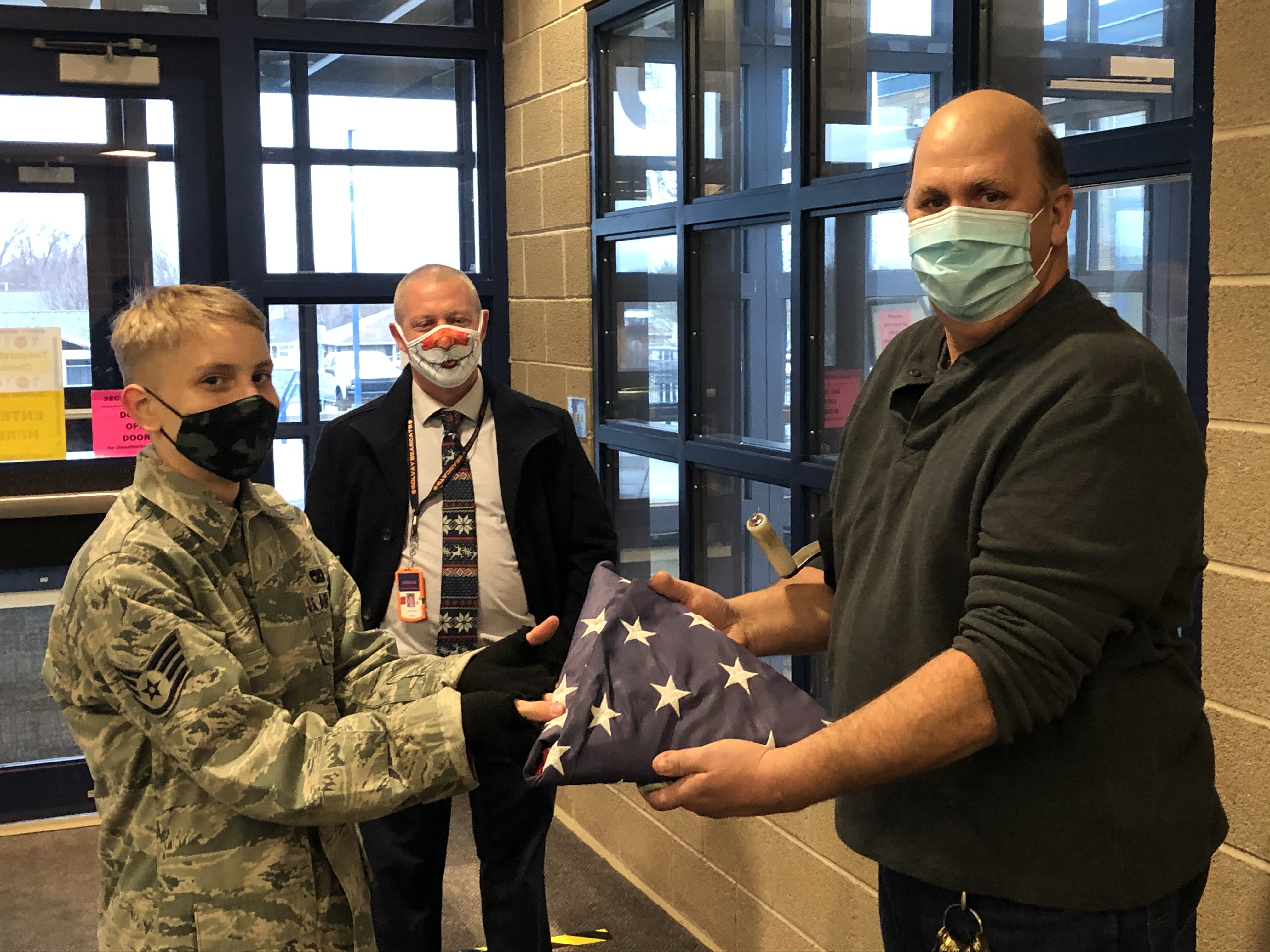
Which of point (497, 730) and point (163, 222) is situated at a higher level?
point (163, 222)

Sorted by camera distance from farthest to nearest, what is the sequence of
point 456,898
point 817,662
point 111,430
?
point 111,430
point 456,898
point 817,662

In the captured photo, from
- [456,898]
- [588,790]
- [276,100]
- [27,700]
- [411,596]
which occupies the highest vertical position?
[276,100]

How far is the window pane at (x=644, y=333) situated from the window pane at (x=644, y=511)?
0.42ft

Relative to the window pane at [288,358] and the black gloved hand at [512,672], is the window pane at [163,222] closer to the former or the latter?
the window pane at [288,358]

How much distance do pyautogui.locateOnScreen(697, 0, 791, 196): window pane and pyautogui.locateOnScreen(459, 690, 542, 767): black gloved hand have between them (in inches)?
65.1

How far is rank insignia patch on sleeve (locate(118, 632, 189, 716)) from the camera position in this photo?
4.81 feet

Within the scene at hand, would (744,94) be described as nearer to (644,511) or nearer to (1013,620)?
(644,511)

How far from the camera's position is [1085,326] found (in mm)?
1411

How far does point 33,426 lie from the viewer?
4.05 m

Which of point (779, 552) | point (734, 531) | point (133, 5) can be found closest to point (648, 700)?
point (779, 552)

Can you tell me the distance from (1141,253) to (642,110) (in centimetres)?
191

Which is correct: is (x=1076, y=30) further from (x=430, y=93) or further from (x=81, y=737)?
(x=430, y=93)

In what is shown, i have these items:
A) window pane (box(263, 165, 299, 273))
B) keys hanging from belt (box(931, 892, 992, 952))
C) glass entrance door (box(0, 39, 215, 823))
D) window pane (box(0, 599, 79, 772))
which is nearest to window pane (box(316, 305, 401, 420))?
window pane (box(263, 165, 299, 273))

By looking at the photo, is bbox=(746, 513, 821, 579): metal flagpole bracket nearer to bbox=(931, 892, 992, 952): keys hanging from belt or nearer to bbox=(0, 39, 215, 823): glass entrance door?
bbox=(931, 892, 992, 952): keys hanging from belt
